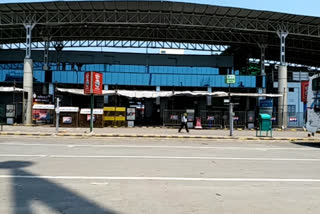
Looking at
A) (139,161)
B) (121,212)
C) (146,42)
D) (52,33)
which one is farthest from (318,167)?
(52,33)

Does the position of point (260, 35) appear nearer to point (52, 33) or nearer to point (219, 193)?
point (52, 33)

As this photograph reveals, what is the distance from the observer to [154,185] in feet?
19.6

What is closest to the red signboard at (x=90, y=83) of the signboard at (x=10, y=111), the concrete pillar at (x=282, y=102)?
the signboard at (x=10, y=111)

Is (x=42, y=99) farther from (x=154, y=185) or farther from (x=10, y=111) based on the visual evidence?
(x=154, y=185)

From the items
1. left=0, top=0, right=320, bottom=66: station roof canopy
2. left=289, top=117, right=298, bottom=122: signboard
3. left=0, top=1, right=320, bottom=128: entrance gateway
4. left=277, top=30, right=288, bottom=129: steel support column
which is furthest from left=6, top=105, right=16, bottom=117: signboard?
left=289, top=117, right=298, bottom=122: signboard

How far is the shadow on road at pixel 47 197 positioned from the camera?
4.40 m

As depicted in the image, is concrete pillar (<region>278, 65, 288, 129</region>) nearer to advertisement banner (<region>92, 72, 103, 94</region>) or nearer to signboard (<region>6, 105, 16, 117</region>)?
advertisement banner (<region>92, 72, 103, 94</region>)

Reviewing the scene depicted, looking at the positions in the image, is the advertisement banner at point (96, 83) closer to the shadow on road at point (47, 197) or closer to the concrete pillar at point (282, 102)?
the shadow on road at point (47, 197)

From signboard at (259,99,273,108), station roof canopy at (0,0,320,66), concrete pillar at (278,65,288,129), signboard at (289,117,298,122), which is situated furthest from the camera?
signboard at (259,99,273,108)

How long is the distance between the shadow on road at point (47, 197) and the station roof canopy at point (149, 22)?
25.3 meters

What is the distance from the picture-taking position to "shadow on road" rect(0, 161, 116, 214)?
14.4 ft

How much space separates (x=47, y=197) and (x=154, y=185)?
2.14m

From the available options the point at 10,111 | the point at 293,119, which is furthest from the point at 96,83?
the point at 293,119

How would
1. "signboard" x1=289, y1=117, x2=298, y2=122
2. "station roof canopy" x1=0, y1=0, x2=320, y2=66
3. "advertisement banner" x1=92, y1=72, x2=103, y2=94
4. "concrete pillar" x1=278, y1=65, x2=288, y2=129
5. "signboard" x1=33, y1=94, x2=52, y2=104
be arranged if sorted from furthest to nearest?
"signboard" x1=33, y1=94, x2=52, y2=104 → "signboard" x1=289, y1=117, x2=298, y2=122 → "station roof canopy" x1=0, y1=0, x2=320, y2=66 → "concrete pillar" x1=278, y1=65, x2=288, y2=129 → "advertisement banner" x1=92, y1=72, x2=103, y2=94
